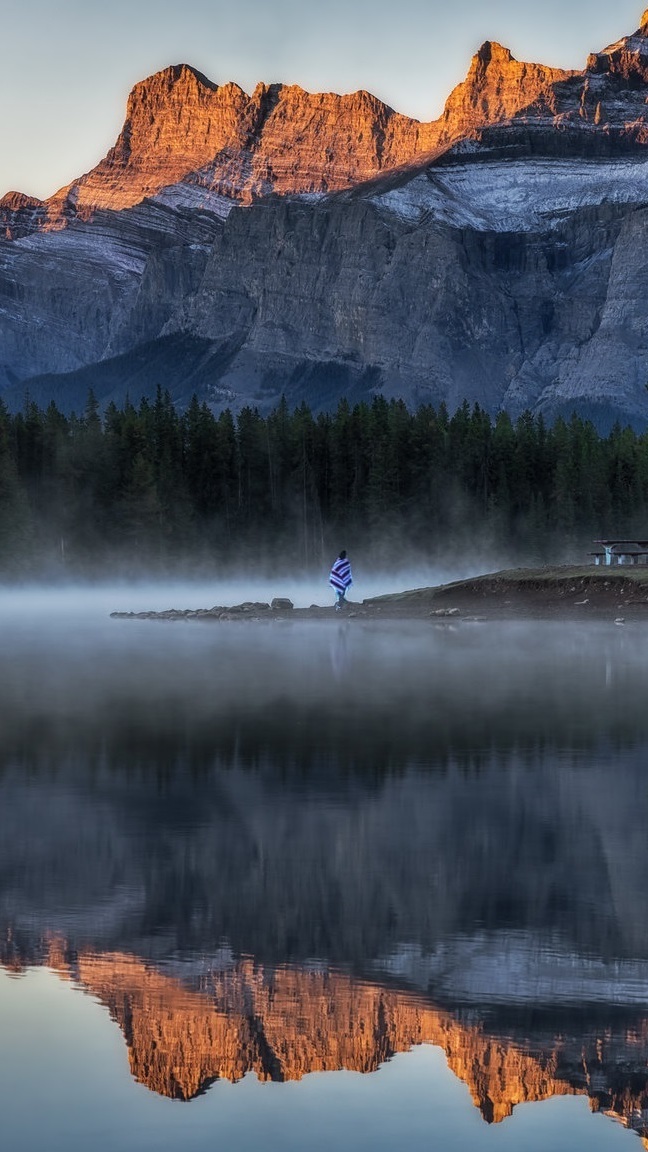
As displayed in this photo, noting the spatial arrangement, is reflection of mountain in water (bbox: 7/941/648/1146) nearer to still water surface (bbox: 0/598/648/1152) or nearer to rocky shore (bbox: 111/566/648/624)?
still water surface (bbox: 0/598/648/1152)

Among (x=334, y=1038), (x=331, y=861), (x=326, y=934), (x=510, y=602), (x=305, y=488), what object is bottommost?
(x=334, y=1038)

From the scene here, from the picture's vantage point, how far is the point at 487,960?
1250 centimetres

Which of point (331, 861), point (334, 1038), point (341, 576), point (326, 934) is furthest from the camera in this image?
point (341, 576)

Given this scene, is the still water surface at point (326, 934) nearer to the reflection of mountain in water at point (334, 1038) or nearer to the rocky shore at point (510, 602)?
the reflection of mountain in water at point (334, 1038)

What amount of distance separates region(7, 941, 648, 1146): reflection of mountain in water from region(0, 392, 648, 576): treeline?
402ft

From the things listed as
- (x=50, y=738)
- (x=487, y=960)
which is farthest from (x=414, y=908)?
(x=50, y=738)

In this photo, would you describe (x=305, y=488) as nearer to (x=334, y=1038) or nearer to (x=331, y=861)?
(x=331, y=861)

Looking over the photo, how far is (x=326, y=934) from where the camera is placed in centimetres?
1331

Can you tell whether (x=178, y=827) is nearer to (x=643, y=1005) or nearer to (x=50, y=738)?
(x=643, y=1005)

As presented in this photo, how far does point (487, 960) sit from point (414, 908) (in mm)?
1730

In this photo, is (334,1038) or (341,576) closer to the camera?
(334,1038)

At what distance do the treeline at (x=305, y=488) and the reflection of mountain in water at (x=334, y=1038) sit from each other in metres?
122

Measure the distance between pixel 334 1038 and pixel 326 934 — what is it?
93.4 inches

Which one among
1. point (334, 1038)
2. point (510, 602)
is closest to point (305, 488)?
point (510, 602)
